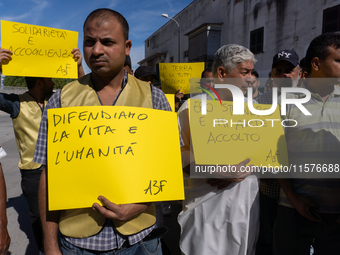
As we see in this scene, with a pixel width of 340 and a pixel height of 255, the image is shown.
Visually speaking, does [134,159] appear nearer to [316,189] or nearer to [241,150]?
[241,150]

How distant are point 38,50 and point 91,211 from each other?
5.18 ft

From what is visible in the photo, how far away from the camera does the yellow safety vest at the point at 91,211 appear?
1122mm

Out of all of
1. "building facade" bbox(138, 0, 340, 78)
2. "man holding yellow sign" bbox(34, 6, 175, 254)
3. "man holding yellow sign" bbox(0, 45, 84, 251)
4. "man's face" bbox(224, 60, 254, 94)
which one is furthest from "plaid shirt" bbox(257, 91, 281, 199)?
"building facade" bbox(138, 0, 340, 78)

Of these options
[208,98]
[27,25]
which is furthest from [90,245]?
[27,25]

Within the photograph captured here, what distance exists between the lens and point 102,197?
1.05 metres

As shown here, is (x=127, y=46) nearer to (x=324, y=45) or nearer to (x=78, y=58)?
(x=78, y=58)

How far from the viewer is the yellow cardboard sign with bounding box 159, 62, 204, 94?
169 inches

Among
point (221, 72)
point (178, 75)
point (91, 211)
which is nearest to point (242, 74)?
point (221, 72)

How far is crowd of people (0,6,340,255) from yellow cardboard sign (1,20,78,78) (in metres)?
0.08

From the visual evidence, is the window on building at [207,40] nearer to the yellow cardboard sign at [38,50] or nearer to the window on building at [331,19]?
the window on building at [331,19]

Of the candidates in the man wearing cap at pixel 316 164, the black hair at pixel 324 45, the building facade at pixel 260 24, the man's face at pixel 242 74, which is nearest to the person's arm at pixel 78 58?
the man's face at pixel 242 74

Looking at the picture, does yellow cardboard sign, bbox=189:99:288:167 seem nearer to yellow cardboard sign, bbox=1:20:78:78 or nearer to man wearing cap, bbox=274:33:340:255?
man wearing cap, bbox=274:33:340:255

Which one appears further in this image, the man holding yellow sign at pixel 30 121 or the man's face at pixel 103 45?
the man holding yellow sign at pixel 30 121

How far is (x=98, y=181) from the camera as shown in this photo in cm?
106
